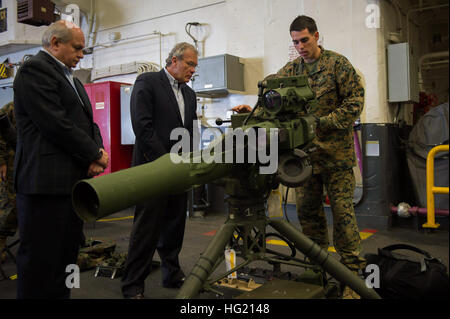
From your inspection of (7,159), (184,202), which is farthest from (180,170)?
(7,159)

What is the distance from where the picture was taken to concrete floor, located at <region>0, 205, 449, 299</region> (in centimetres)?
243

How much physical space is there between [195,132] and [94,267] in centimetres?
142

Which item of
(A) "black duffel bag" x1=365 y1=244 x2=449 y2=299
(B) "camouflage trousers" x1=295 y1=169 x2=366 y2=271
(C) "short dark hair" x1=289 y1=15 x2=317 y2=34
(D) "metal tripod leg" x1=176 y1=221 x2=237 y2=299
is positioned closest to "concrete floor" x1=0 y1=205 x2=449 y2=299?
(A) "black duffel bag" x1=365 y1=244 x2=449 y2=299

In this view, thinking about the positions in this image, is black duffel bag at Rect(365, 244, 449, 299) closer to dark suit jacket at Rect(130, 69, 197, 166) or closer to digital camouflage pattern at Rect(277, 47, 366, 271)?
digital camouflage pattern at Rect(277, 47, 366, 271)

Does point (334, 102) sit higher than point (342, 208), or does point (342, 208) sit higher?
point (334, 102)

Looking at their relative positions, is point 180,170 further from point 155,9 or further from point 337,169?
point 155,9

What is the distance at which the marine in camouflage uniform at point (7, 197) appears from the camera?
298 cm

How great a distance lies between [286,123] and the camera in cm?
173

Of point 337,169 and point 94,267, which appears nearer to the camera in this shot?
point 337,169

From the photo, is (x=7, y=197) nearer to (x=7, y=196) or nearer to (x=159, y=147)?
(x=7, y=196)

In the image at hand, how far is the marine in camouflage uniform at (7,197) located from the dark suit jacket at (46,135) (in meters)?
1.38

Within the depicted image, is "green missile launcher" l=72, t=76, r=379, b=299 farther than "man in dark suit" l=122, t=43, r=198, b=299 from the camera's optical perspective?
No

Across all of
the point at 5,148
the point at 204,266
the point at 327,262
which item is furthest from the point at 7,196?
the point at 327,262

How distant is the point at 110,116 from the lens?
5.71m
